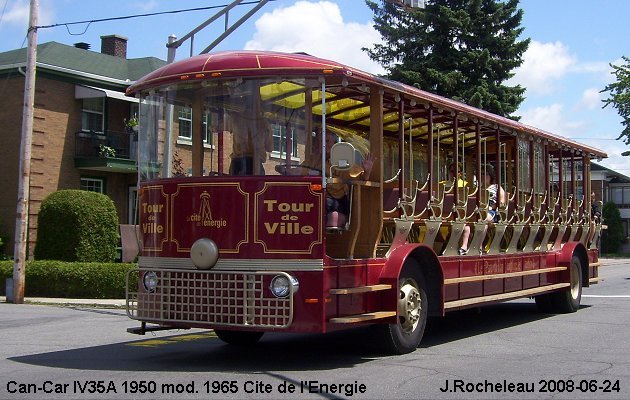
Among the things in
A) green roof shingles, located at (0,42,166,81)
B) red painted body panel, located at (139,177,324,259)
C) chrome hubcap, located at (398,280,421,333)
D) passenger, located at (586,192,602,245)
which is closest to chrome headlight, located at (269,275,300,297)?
red painted body panel, located at (139,177,324,259)

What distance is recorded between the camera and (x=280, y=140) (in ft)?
28.8

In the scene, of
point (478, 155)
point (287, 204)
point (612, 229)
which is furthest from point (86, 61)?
point (612, 229)

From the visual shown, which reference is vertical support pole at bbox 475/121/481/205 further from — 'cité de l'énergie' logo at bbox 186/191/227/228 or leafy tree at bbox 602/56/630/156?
leafy tree at bbox 602/56/630/156

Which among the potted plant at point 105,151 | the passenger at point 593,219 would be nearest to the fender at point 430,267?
the passenger at point 593,219

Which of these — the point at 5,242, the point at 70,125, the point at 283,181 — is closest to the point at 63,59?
the point at 70,125

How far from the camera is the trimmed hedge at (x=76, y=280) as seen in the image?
782 inches

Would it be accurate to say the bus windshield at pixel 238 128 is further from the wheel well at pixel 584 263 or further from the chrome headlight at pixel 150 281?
the wheel well at pixel 584 263

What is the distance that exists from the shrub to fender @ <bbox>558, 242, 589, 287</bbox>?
1316cm

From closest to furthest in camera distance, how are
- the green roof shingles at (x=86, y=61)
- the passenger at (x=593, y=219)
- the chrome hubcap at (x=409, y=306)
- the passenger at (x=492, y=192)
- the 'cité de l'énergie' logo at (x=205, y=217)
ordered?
1. the 'cité de l'énergie' logo at (x=205, y=217)
2. the chrome hubcap at (x=409, y=306)
3. the passenger at (x=492, y=192)
4. the passenger at (x=593, y=219)
5. the green roof shingles at (x=86, y=61)

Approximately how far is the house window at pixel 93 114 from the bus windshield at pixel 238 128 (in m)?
17.1

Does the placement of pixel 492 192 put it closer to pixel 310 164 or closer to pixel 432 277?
pixel 432 277

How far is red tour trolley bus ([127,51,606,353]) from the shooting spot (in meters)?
8.36

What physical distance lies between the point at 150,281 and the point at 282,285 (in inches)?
66.6

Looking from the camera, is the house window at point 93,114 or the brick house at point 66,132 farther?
the house window at point 93,114
